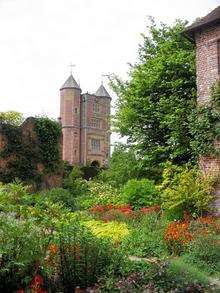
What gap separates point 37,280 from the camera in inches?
279

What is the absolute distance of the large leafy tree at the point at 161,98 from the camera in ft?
68.9

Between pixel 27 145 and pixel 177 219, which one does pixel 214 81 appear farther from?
pixel 27 145

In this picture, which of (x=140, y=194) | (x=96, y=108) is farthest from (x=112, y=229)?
(x=96, y=108)

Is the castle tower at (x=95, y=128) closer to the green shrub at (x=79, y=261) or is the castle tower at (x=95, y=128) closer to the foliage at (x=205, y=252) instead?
the foliage at (x=205, y=252)

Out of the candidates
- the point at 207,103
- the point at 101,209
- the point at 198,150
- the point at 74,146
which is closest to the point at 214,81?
the point at 207,103

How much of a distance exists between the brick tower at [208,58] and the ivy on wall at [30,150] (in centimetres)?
938

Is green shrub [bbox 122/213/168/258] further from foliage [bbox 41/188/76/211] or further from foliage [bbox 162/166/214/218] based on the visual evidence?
foliage [bbox 41/188/76/211]

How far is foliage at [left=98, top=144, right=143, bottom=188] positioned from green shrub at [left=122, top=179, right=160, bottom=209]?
11.5ft

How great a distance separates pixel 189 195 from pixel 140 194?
3610mm

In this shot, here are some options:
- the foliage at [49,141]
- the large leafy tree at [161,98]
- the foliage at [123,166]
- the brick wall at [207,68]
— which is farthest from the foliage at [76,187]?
the brick wall at [207,68]

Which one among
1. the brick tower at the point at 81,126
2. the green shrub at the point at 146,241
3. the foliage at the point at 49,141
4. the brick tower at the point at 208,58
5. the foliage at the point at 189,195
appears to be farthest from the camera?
the brick tower at the point at 81,126

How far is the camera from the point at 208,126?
16.6 m

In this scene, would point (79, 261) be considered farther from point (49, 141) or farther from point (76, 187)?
point (76, 187)

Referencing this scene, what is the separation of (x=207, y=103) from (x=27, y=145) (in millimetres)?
9983
